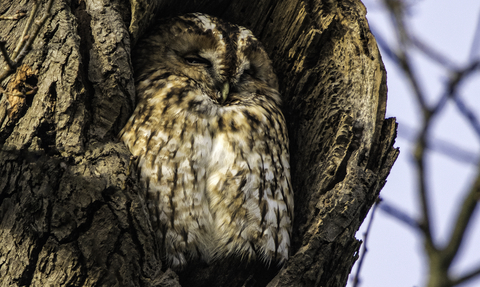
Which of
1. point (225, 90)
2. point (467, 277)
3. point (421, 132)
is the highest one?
point (421, 132)

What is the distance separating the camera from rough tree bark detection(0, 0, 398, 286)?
168 cm

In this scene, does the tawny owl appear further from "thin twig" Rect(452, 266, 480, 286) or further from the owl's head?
"thin twig" Rect(452, 266, 480, 286)

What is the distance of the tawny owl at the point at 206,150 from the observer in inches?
83.4

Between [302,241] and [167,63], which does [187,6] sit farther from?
[302,241]

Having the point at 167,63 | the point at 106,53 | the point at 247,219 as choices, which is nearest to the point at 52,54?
the point at 106,53

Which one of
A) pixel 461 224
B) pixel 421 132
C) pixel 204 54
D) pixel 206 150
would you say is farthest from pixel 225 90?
pixel 461 224

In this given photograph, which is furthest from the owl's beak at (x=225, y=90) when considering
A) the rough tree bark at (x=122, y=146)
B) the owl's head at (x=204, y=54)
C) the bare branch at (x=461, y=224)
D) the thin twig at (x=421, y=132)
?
the bare branch at (x=461, y=224)

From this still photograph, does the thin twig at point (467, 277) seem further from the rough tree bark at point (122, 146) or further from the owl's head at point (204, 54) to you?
the owl's head at point (204, 54)

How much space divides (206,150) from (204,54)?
1.91 ft

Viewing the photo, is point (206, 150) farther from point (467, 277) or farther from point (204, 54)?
point (467, 277)

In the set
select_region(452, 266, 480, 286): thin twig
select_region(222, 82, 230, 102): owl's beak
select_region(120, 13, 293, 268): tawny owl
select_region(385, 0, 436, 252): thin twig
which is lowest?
select_region(120, 13, 293, 268): tawny owl

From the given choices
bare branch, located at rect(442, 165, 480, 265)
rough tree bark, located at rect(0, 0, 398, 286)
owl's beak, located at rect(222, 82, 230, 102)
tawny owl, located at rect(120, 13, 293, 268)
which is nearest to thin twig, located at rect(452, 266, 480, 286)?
bare branch, located at rect(442, 165, 480, 265)

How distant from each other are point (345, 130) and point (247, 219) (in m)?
0.61

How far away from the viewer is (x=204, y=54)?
102 inches
